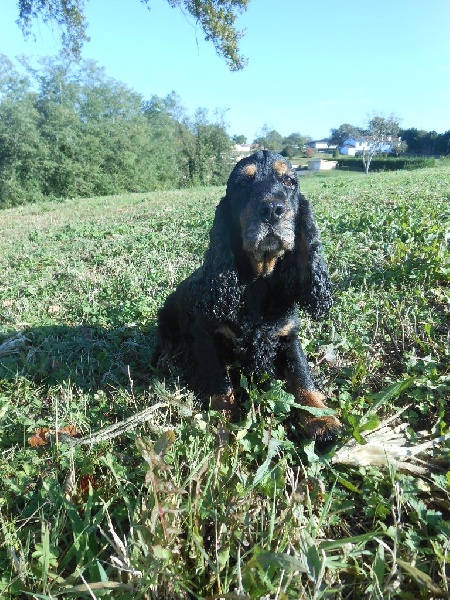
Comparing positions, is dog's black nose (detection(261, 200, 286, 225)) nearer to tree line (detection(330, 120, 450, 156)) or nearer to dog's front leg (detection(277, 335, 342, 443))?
dog's front leg (detection(277, 335, 342, 443))

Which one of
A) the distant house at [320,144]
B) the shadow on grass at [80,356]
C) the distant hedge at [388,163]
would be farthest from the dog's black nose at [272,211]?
the distant house at [320,144]

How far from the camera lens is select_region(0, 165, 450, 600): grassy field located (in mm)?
1623

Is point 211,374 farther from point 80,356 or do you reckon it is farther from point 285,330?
point 80,356

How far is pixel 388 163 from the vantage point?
194 feet

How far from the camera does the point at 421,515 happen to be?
190 cm

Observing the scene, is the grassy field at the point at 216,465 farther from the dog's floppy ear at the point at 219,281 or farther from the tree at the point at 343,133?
the tree at the point at 343,133

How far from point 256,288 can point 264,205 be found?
58 cm

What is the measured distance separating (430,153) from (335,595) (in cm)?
7520

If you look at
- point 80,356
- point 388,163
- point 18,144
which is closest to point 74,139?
point 18,144

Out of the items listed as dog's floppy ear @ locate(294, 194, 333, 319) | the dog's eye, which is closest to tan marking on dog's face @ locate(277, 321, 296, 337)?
dog's floppy ear @ locate(294, 194, 333, 319)

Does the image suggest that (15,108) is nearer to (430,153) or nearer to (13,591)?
(13,591)

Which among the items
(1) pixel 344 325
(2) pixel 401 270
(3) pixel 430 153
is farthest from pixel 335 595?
(3) pixel 430 153

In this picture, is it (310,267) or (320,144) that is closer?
(310,267)

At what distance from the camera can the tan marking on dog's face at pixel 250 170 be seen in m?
3.22
